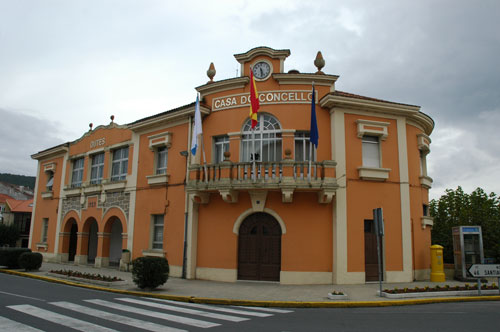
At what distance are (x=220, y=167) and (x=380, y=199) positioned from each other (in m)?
6.52

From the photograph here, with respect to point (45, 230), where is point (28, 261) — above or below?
below

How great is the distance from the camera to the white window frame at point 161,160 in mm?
19125

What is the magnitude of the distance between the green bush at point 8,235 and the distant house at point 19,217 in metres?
2.00

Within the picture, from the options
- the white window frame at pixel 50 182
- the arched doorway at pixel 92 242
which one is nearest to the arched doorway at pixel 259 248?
the arched doorway at pixel 92 242

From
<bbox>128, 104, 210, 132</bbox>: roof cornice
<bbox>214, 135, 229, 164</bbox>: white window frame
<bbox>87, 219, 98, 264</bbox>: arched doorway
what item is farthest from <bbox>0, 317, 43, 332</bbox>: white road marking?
<bbox>87, 219, 98, 264</bbox>: arched doorway

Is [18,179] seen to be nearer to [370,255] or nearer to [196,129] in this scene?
[196,129]

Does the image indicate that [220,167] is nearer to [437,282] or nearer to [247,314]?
[247,314]

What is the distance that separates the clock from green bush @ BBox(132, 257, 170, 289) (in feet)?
28.1

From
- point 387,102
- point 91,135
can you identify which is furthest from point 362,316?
point 91,135

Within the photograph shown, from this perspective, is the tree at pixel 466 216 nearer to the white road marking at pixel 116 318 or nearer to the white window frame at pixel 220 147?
the white window frame at pixel 220 147

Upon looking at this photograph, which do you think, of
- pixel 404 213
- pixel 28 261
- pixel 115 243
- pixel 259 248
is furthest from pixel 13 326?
pixel 115 243

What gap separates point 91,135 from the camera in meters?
23.9

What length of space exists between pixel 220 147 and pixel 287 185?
4271 mm

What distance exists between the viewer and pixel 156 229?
61.8 feet
